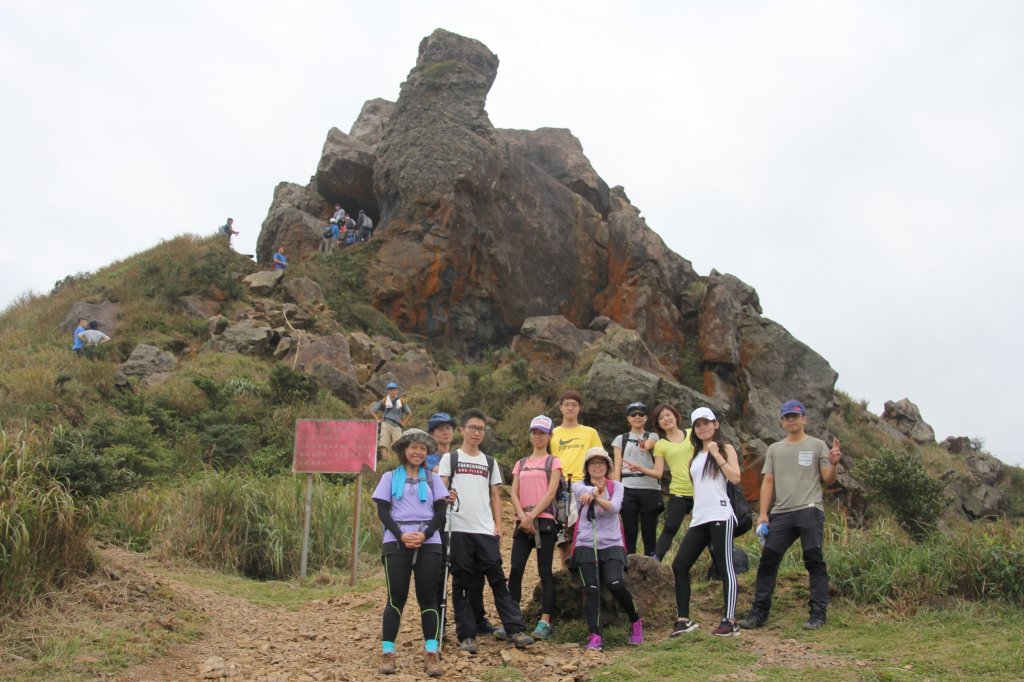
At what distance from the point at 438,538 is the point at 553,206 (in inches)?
Result: 897

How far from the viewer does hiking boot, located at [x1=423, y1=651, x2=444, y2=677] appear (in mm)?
5871

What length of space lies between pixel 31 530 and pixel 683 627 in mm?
5209

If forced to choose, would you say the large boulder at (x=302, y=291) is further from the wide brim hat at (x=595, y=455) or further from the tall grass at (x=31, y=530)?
the wide brim hat at (x=595, y=455)

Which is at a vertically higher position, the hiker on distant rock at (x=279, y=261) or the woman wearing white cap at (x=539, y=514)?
the hiker on distant rock at (x=279, y=261)

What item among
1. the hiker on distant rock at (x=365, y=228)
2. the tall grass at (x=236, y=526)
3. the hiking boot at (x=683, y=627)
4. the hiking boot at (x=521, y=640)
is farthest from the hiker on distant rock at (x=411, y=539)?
the hiker on distant rock at (x=365, y=228)

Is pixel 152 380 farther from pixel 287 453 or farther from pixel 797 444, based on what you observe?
pixel 797 444

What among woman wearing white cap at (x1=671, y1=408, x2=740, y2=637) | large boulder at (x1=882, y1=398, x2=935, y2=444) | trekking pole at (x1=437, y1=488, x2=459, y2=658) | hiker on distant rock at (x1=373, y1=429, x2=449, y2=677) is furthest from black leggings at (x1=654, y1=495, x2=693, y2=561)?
large boulder at (x1=882, y1=398, x2=935, y2=444)

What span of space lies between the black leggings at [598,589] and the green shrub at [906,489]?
19.7 feet

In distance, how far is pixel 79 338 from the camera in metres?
19.6

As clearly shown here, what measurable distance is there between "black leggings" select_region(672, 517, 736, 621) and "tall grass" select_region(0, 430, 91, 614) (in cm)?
498

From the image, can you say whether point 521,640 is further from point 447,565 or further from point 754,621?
point 754,621

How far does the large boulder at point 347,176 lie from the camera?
2902cm

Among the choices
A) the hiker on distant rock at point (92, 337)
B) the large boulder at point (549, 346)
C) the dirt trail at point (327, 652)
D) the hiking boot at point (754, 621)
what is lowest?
the dirt trail at point (327, 652)

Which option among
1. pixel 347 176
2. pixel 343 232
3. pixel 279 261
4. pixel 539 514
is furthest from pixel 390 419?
pixel 347 176
